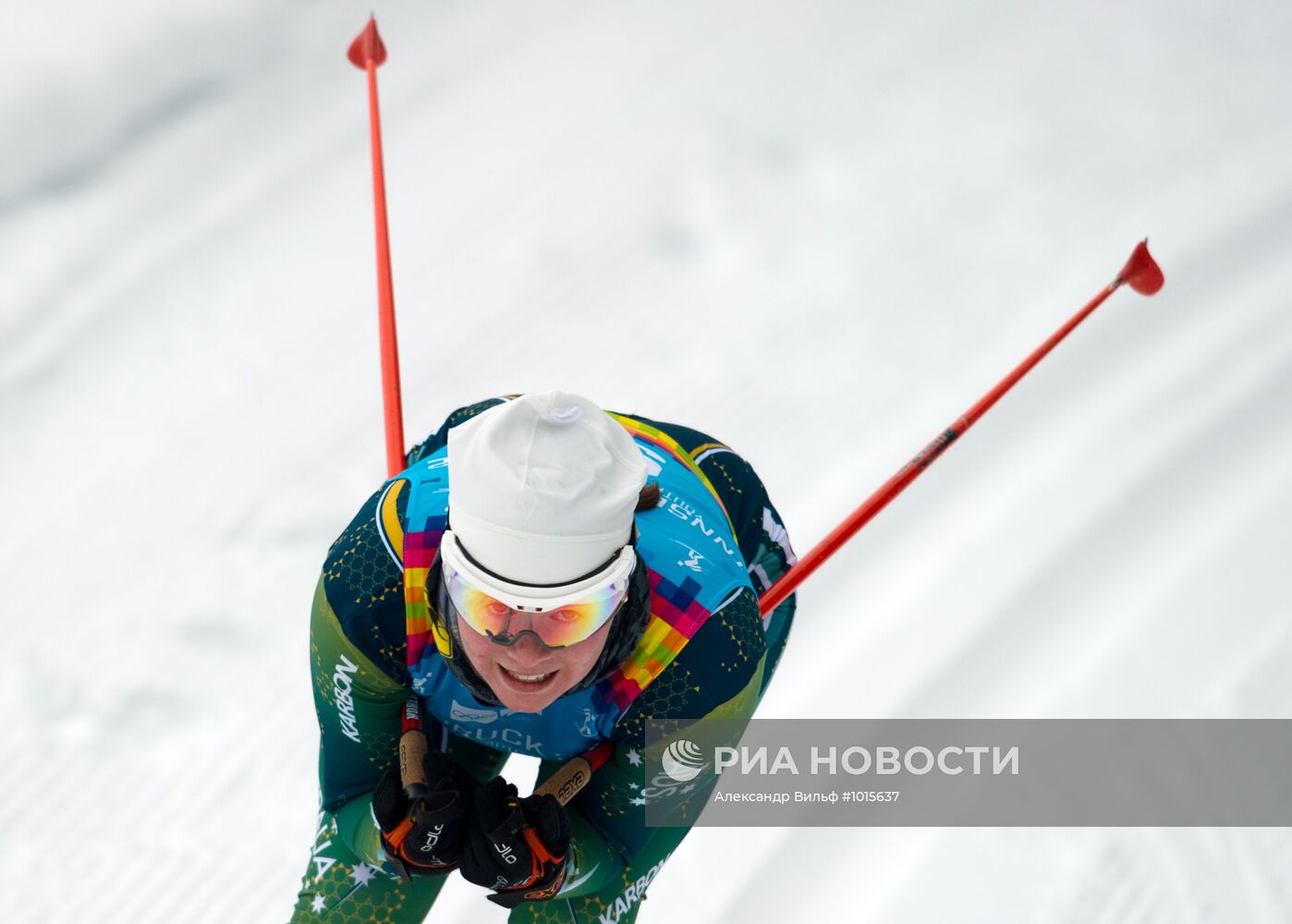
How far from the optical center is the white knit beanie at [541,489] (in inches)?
60.4

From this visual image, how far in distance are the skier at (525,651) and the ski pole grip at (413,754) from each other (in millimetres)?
16

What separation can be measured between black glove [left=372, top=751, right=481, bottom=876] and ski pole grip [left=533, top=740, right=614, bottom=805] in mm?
101

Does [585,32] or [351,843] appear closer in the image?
[351,843]

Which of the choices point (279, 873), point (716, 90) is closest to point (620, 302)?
point (716, 90)

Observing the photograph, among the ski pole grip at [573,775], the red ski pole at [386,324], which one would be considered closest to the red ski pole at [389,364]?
the red ski pole at [386,324]

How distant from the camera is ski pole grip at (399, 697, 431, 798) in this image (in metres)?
1.83

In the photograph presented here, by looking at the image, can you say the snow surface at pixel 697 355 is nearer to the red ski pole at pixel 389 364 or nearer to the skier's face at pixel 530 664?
the red ski pole at pixel 389 364

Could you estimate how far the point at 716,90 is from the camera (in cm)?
445

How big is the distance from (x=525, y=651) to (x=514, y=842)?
301 millimetres

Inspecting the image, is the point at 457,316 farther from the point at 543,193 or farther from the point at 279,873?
the point at 279,873

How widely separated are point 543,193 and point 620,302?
0.50m
